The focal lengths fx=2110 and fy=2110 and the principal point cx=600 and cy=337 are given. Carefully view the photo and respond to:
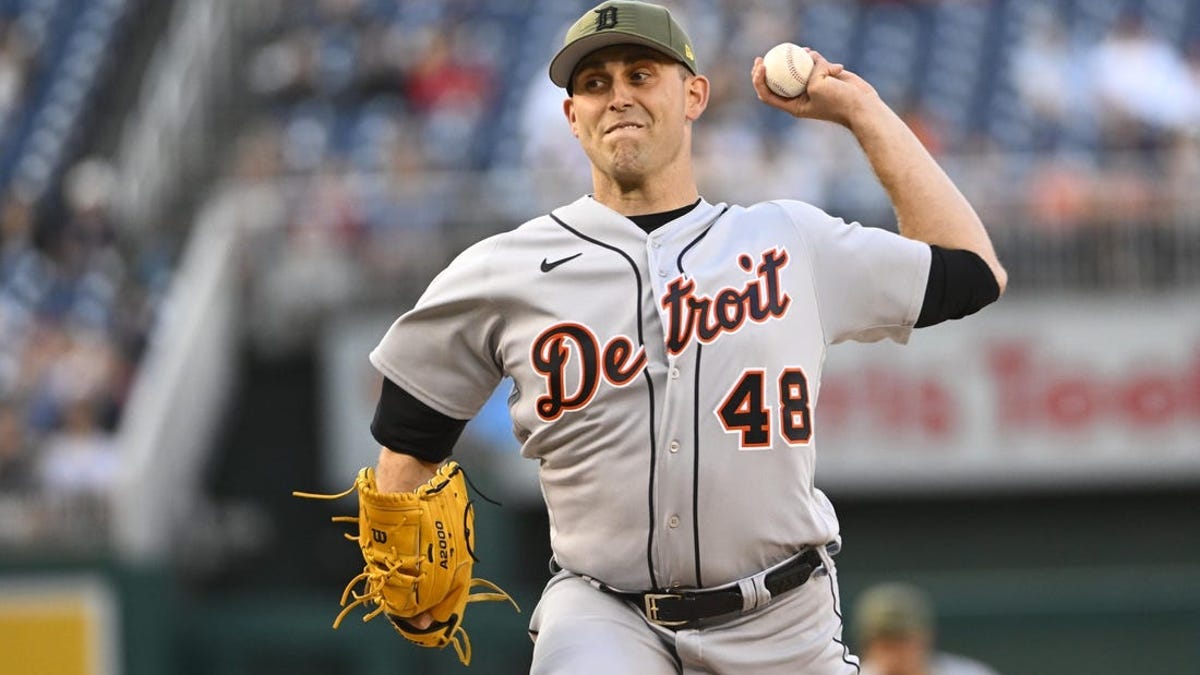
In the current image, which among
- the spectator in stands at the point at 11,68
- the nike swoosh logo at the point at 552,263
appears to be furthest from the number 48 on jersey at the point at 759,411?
the spectator in stands at the point at 11,68

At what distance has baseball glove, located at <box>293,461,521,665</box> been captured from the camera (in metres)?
3.92

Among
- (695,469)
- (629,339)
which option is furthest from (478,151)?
(695,469)

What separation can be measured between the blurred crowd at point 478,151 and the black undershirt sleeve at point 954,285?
23.7 ft

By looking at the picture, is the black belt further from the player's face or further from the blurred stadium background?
the blurred stadium background

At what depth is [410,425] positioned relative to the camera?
397cm

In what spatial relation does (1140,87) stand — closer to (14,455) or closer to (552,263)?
(14,455)

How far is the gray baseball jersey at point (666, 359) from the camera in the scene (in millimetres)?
3727

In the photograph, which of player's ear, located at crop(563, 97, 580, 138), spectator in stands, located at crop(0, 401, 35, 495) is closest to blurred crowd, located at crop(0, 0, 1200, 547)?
spectator in stands, located at crop(0, 401, 35, 495)

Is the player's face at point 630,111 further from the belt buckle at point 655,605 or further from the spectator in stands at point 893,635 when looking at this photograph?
the spectator in stands at point 893,635

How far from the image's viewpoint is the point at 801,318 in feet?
12.6

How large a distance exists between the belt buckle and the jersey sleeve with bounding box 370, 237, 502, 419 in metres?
0.51

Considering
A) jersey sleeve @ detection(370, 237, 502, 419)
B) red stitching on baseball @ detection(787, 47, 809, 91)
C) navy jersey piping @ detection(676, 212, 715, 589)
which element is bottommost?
navy jersey piping @ detection(676, 212, 715, 589)

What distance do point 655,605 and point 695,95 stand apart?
964mm

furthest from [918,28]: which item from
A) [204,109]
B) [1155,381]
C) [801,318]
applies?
[801,318]
